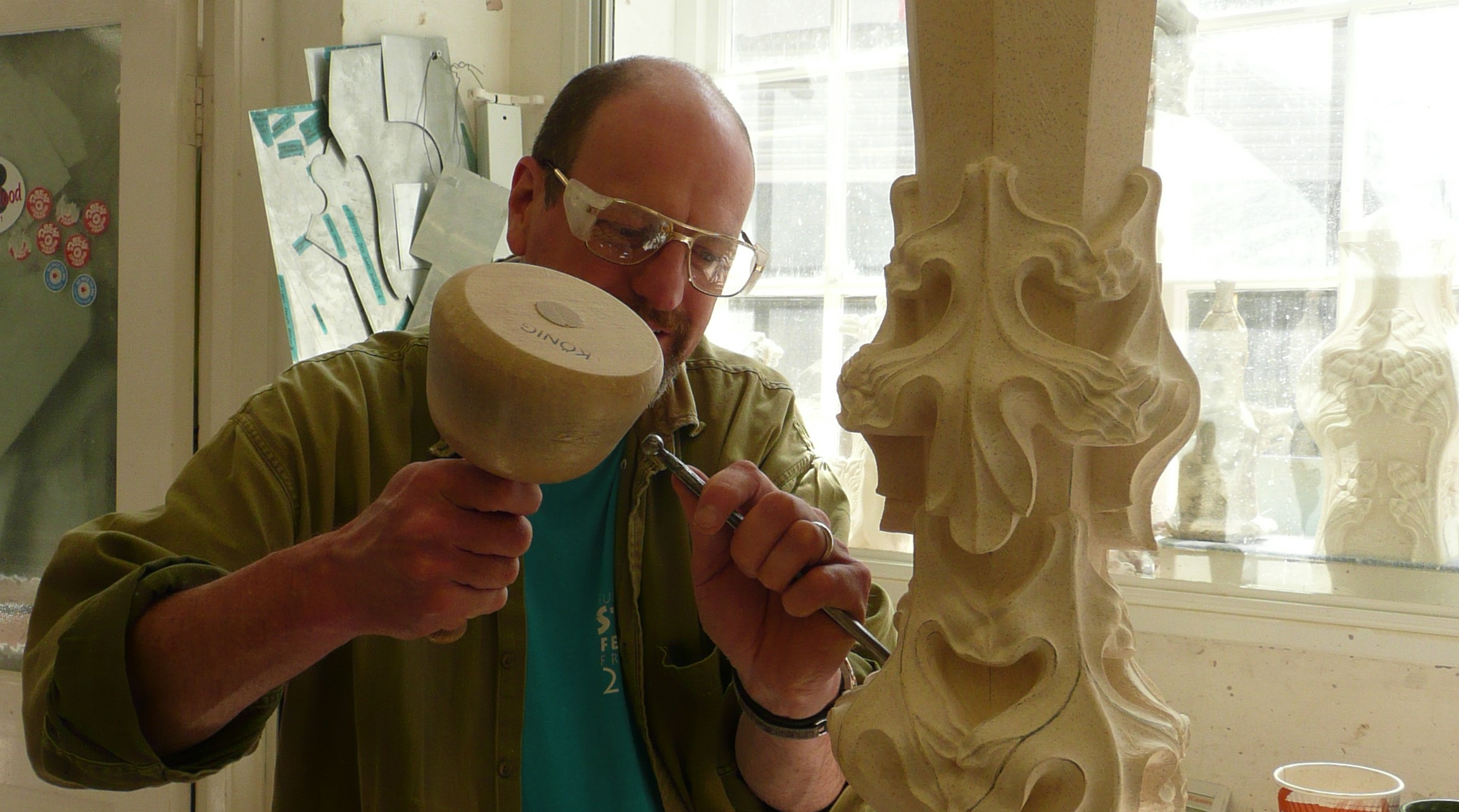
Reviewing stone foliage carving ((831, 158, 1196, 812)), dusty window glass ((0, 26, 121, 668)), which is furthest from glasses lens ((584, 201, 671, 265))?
dusty window glass ((0, 26, 121, 668))

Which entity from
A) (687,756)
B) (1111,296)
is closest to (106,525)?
(687,756)

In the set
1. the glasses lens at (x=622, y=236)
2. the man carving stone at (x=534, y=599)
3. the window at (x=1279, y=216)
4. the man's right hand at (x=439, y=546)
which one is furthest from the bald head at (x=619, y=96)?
the window at (x=1279, y=216)

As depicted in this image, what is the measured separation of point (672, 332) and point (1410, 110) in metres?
1.18

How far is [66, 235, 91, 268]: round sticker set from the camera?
7.06ft

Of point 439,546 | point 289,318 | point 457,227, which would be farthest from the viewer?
point 457,227

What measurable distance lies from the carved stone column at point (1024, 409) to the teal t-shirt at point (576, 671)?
605 mm

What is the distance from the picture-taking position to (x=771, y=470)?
1.37 m

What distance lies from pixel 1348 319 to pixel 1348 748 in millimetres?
602

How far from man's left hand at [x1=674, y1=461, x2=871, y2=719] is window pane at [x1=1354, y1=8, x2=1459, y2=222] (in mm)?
1185

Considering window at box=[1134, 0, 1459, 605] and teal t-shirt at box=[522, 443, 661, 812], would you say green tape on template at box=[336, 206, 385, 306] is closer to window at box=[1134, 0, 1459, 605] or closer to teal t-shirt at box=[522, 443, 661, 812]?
teal t-shirt at box=[522, 443, 661, 812]

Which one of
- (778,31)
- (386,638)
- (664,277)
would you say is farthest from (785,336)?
(386,638)

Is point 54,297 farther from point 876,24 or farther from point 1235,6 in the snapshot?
point 1235,6

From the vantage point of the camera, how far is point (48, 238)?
86.3 inches

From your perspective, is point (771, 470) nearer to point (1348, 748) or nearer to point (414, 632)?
point (414, 632)
